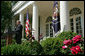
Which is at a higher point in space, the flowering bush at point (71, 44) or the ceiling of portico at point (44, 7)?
the ceiling of portico at point (44, 7)

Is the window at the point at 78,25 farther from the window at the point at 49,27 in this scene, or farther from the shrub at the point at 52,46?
the shrub at the point at 52,46

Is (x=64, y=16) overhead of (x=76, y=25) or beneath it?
overhead

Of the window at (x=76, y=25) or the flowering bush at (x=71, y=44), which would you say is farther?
the window at (x=76, y=25)

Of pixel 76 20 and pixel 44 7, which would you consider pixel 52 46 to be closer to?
pixel 76 20

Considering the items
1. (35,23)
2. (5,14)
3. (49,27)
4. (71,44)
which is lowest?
(71,44)

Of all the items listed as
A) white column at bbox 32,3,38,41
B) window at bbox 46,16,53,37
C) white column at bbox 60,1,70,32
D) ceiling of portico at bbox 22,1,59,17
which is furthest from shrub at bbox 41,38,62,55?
window at bbox 46,16,53,37

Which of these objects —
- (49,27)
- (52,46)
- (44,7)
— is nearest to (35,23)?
(44,7)

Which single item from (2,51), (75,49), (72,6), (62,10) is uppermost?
(72,6)

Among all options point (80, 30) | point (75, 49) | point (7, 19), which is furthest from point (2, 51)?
point (7, 19)

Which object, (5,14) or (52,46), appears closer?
(52,46)

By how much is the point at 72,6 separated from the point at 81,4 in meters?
0.92

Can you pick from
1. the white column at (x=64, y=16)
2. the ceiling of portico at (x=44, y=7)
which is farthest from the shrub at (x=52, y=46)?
the ceiling of portico at (x=44, y=7)

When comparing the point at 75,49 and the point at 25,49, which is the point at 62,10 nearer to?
the point at 25,49

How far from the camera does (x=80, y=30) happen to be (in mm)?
10508
